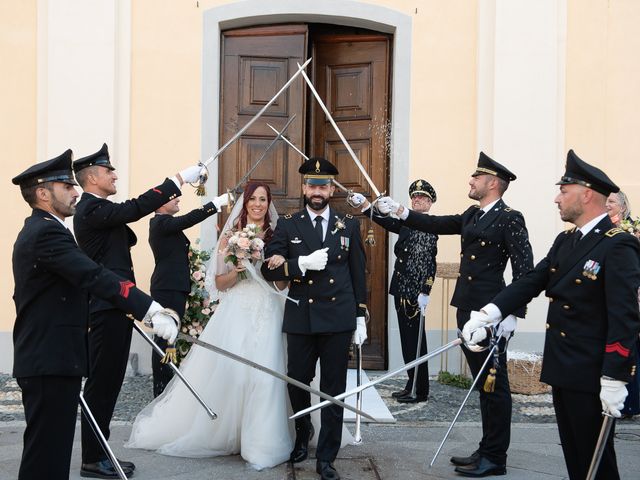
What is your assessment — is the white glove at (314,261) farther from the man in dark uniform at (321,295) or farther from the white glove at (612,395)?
the white glove at (612,395)

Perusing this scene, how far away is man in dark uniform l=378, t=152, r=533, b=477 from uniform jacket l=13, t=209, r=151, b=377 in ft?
7.80

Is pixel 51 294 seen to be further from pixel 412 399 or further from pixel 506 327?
pixel 412 399

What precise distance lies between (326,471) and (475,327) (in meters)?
1.31

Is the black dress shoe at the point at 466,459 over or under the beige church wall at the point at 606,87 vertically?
under

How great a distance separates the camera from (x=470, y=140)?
7883 mm

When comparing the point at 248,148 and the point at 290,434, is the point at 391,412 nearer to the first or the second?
the point at 290,434

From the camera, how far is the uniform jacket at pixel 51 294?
3.32 meters

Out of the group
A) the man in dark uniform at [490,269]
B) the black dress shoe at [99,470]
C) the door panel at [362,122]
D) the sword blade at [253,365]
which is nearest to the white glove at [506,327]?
the man in dark uniform at [490,269]

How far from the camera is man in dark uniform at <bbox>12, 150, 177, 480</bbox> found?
130 inches

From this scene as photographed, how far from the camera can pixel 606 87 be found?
7.79 metres

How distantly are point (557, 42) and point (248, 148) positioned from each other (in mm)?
3357

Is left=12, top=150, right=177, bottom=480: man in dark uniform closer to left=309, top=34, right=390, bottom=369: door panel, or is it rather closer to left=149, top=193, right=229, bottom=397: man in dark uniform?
left=149, top=193, right=229, bottom=397: man in dark uniform

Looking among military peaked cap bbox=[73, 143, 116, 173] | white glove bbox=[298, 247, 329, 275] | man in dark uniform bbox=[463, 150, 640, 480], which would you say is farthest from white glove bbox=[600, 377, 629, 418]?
military peaked cap bbox=[73, 143, 116, 173]

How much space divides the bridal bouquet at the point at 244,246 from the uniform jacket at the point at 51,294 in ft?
5.10
